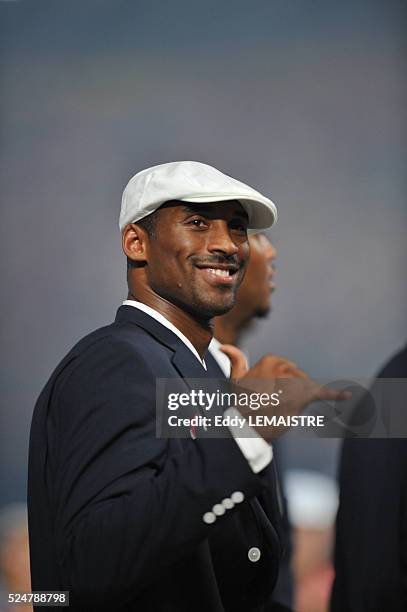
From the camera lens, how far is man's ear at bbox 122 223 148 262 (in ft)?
4.55

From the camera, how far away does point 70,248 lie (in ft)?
5.33

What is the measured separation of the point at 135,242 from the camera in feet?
4.59

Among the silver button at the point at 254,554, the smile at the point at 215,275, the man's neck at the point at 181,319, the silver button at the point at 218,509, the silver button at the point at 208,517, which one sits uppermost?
the smile at the point at 215,275

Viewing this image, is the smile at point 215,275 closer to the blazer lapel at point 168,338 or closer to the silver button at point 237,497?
the blazer lapel at point 168,338

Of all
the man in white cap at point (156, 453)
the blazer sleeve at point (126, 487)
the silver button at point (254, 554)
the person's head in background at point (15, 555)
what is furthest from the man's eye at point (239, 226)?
the person's head in background at point (15, 555)

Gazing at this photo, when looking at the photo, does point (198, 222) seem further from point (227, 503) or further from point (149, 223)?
point (227, 503)

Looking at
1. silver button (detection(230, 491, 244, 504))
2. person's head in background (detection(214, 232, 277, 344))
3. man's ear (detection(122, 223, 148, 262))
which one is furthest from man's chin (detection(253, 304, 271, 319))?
silver button (detection(230, 491, 244, 504))

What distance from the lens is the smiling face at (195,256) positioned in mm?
1346

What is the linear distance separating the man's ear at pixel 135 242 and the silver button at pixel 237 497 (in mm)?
515

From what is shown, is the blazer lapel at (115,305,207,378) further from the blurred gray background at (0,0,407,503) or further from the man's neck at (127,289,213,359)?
the blurred gray background at (0,0,407,503)

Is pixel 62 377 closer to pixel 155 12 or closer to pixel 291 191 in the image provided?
pixel 291 191

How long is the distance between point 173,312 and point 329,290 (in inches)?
15.2

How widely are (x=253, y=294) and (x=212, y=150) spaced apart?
0.99ft

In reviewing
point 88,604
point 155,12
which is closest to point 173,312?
point 88,604
